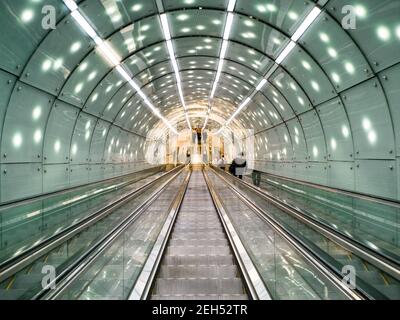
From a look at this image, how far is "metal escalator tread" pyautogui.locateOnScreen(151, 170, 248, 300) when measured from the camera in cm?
535

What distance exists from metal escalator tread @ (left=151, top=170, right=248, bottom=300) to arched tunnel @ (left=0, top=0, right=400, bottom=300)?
26mm

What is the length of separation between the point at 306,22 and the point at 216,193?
819 cm

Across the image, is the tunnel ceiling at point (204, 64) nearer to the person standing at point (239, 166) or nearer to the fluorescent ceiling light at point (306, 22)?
the fluorescent ceiling light at point (306, 22)

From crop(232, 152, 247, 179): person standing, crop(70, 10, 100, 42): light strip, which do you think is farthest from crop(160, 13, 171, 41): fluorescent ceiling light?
crop(232, 152, 247, 179): person standing

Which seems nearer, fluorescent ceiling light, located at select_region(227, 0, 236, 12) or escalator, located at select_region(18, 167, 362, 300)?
escalator, located at select_region(18, 167, 362, 300)

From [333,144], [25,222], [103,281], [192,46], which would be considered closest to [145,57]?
[192,46]

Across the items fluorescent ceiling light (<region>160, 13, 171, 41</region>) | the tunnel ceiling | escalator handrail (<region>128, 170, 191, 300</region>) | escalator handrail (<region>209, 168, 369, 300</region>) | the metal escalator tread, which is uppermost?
fluorescent ceiling light (<region>160, 13, 171, 41</region>)

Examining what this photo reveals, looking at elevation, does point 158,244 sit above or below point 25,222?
below

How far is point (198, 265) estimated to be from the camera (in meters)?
6.21

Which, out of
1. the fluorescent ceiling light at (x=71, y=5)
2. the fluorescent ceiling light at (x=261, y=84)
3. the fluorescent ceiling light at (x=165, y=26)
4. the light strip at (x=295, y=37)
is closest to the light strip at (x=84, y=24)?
the fluorescent ceiling light at (x=71, y=5)

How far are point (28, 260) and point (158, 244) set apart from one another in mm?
3552

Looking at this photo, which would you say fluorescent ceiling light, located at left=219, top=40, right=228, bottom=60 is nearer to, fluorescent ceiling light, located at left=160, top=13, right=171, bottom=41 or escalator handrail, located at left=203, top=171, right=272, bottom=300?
fluorescent ceiling light, located at left=160, top=13, right=171, bottom=41

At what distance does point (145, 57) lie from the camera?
464 inches
